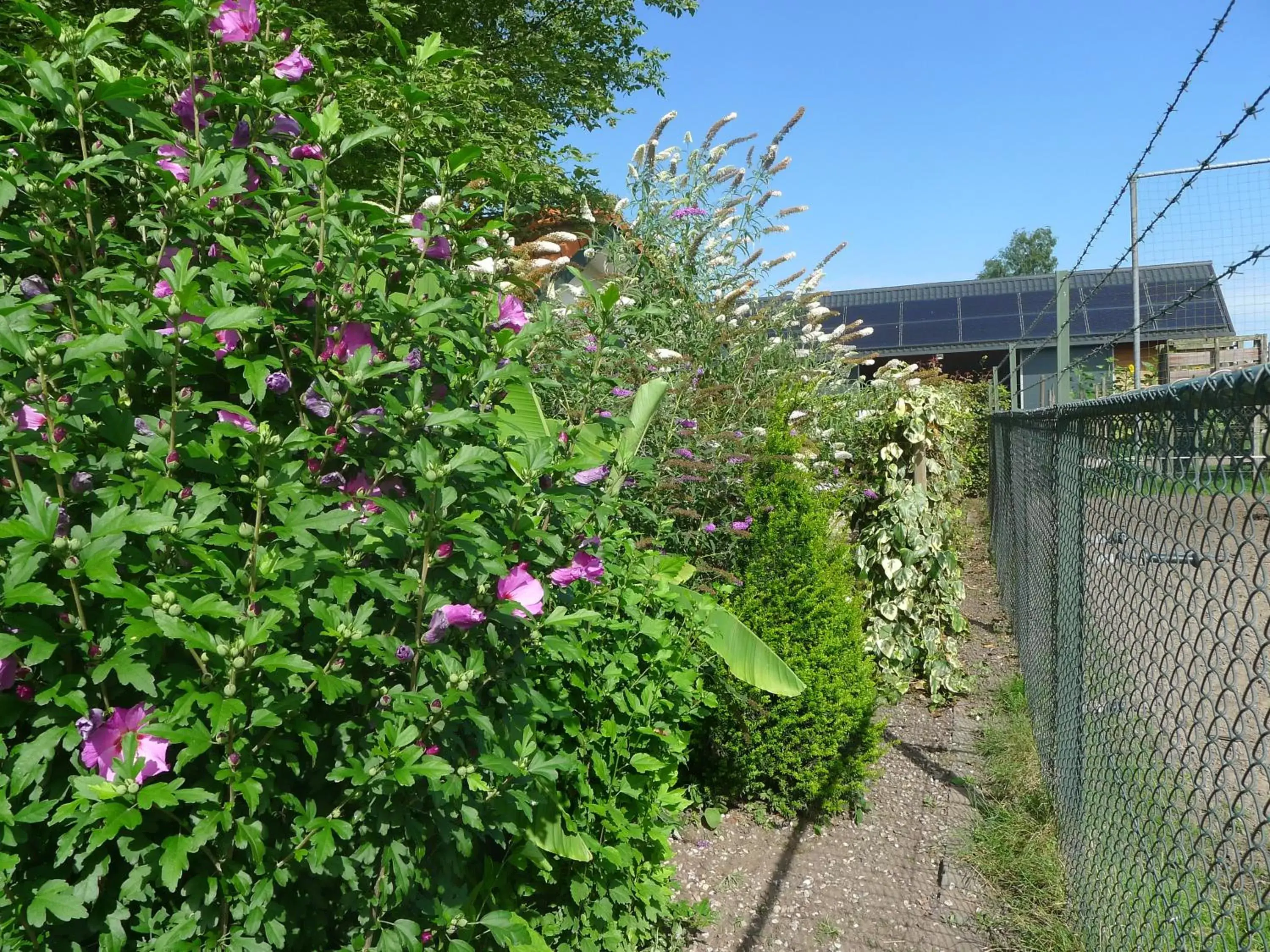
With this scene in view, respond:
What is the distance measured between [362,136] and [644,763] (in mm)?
1937

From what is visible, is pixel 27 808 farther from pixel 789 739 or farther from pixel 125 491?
pixel 789 739

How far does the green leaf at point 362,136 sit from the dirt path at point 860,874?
9.43ft

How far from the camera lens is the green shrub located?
4066mm

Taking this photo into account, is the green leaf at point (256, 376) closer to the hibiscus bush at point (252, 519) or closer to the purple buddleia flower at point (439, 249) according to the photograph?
the hibiscus bush at point (252, 519)

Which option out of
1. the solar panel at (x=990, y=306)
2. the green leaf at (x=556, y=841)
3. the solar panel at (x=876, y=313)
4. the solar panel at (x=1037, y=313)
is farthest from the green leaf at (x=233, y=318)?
the solar panel at (x=876, y=313)

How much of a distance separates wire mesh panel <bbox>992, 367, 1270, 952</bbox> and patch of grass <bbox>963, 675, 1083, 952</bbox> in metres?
0.11

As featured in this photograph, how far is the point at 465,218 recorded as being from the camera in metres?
1.85

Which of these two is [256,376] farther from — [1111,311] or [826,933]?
[1111,311]

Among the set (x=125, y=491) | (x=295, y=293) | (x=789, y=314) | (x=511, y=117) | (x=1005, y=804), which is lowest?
(x=1005, y=804)

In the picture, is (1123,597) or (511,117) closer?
(1123,597)

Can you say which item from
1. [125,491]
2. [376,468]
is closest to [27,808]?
[125,491]

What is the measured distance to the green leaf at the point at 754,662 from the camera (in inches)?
147

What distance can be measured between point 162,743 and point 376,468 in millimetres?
580

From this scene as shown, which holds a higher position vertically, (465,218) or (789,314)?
(789,314)
